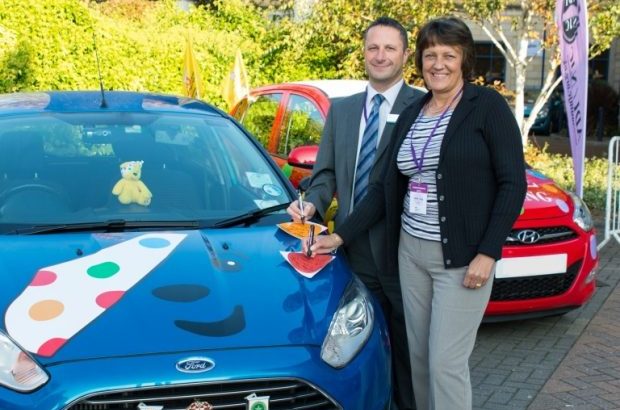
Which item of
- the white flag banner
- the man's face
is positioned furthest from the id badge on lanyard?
the white flag banner

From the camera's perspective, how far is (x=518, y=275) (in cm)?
486

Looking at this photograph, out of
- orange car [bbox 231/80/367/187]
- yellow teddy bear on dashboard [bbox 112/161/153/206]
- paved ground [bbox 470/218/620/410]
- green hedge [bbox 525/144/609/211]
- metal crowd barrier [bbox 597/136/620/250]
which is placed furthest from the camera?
green hedge [bbox 525/144/609/211]

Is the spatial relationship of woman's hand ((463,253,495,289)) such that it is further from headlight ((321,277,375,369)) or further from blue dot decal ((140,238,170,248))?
blue dot decal ((140,238,170,248))

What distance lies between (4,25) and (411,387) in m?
8.38

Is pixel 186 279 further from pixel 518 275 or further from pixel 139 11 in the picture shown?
pixel 139 11

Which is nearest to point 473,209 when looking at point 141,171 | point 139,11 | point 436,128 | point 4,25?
point 436,128

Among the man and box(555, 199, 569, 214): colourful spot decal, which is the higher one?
the man

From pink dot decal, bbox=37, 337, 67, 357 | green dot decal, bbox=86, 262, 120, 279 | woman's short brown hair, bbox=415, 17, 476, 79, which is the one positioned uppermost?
woman's short brown hair, bbox=415, 17, 476, 79

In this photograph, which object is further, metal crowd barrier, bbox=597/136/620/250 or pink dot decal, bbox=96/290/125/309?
metal crowd barrier, bbox=597/136/620/250

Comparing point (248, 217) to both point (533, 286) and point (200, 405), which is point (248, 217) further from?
point (533, 286)

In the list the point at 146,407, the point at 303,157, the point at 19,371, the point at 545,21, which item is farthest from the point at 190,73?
the point at 146,407

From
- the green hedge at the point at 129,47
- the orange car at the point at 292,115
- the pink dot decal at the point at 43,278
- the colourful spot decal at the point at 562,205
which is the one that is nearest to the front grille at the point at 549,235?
the colourful spot decal at the point at 562,205

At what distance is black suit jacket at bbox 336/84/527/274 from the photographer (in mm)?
2908

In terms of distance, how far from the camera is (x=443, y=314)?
9.98ft
